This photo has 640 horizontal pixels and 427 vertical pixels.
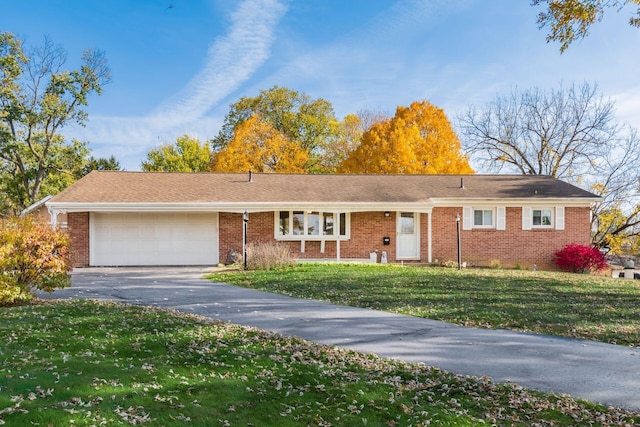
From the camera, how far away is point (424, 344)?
662 cm

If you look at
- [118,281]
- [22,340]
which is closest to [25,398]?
[22,340]

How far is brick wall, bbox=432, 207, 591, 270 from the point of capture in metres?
20.6

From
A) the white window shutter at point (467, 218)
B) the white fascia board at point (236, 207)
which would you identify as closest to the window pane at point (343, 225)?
the white fascia board at point (236, 207)

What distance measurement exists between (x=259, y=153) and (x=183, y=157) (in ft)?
37.1

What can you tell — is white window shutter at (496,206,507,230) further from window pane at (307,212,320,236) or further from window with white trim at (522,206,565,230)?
window pane at (307,212,320,236)

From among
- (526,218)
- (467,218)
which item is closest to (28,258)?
(467,218)

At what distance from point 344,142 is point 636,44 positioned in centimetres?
2588

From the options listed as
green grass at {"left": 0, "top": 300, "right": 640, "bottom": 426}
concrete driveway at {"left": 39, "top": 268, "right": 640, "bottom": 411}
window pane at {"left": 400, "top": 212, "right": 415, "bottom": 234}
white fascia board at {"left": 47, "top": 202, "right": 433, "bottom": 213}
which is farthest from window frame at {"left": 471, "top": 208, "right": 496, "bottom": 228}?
green grass at {"left": 0, "top": 300, "right": 640, "bottom": 426}

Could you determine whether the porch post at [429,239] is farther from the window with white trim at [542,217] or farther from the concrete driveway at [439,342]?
the concrete driveway at [439,342]

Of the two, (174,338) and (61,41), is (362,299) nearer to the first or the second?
(174,338)

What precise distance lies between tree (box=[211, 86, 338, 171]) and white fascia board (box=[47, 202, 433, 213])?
19778 mm

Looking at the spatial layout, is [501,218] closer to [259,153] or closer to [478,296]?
[478,296]

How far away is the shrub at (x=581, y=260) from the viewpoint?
19891 mm

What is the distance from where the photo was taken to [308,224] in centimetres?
2053
